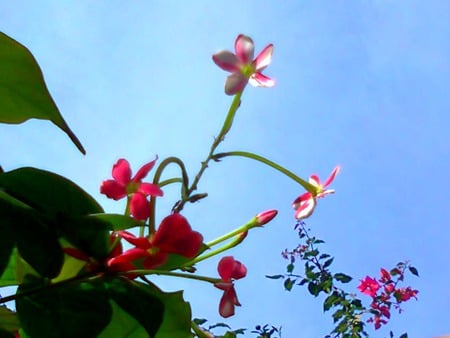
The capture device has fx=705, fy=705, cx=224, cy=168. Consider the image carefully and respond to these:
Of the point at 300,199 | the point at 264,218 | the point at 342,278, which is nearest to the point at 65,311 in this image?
the point at 264,218

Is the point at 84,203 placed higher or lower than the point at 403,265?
lower

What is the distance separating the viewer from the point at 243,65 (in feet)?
1.62

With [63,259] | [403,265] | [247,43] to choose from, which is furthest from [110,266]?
[403,265]

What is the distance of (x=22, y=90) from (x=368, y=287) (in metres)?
2.31

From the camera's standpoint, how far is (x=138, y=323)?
0.33 meters

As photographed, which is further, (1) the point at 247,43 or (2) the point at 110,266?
(1) the point at 247,43

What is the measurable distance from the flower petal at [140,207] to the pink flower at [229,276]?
0.06 m

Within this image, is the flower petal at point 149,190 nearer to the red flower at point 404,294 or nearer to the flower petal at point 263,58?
the flower petal at point 263,58

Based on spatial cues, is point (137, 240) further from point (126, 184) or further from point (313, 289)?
point (313, 289)

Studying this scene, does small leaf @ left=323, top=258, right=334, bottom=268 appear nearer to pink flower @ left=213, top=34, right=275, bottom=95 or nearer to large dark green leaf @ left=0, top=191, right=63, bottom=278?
pink flower @ left=213, top=34, right=275, bottom=95

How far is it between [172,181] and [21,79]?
0.12m

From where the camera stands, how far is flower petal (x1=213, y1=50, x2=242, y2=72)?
1.60 ft

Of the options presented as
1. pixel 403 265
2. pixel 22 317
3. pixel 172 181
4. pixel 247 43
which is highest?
pixel 403 265

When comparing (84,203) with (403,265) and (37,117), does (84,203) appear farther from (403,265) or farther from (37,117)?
(403,265)
